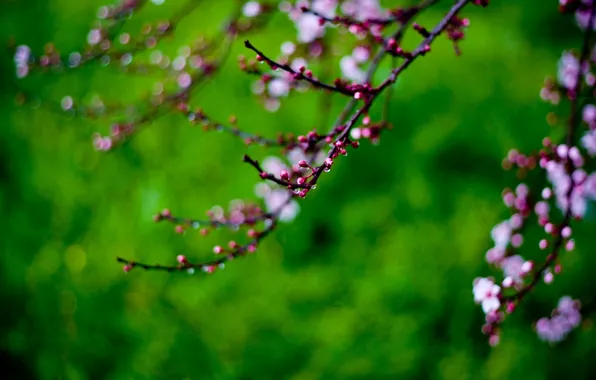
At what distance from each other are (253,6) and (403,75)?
141 centimetres

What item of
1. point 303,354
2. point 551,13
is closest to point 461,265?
point 303,354

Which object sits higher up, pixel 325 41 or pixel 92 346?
pixel 325 41

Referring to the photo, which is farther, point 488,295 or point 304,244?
point 304,244

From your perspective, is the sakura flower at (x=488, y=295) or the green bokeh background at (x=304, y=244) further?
the green bokeh background at (x=304, y=244)

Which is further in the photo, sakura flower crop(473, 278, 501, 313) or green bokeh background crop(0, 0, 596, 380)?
green bokeh background crop(0, 0, 596, 380)

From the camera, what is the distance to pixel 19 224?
3.22m

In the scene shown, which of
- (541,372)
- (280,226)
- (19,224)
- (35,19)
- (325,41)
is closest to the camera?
(541,372)

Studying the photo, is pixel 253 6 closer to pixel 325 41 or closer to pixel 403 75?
pixel 325 41

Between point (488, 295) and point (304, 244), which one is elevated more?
point (304, 244)

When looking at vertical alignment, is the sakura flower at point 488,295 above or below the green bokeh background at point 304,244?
below

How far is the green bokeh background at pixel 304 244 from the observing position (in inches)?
99.0

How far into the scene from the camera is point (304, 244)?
2.91 metres

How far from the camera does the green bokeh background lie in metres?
2.51

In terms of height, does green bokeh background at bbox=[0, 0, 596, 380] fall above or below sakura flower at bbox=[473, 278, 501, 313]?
above
